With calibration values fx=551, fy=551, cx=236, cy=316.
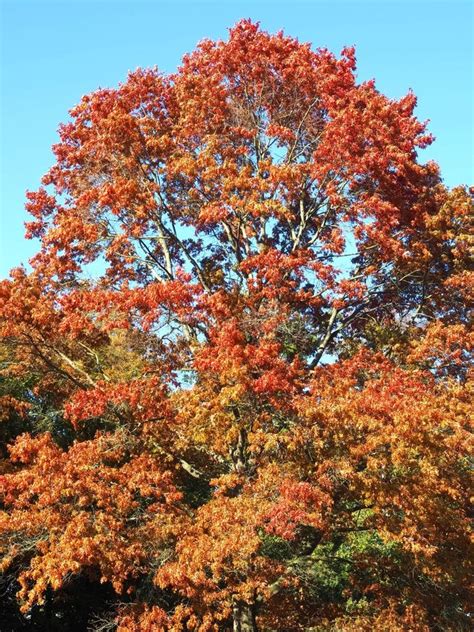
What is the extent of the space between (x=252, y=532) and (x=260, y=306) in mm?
4771

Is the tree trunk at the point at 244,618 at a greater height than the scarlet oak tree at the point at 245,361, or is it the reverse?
the scarlet oak tree at the point at 245,361

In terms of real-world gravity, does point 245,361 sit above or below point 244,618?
above

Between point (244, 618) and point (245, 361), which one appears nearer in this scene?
point (245, 361)

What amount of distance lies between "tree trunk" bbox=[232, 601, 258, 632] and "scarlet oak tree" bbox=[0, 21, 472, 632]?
5cm

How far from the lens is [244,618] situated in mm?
12117

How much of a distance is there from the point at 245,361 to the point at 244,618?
6.05 metres

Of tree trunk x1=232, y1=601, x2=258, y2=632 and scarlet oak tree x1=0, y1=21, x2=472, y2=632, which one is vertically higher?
scarlet oak tree x1=0, y1=21, x2=472, y2=632

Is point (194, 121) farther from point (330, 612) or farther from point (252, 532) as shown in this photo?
point (330, 612)

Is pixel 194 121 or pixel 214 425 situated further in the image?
pixel 194 121

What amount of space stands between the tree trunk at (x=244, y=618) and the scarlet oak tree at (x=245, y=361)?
0.16ft

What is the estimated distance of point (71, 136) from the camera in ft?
48.3

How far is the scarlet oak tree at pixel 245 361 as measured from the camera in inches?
380

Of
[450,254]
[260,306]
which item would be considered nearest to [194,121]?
[260,306]

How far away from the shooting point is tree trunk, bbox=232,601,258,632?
12022 mm
